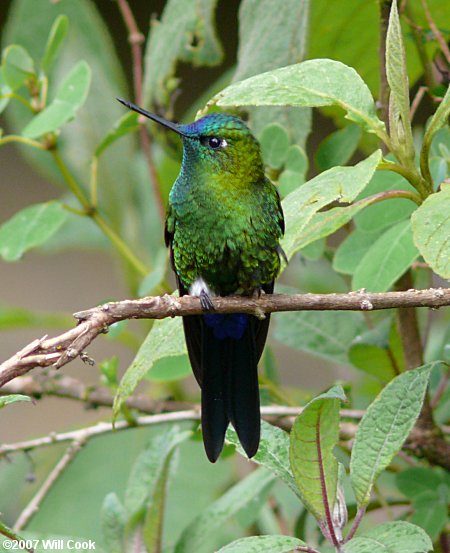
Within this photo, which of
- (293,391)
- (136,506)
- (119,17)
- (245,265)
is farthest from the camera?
(119,17)

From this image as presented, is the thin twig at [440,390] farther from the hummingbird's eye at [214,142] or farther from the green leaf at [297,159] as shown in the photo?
the hummingbird's eye at [214,142]

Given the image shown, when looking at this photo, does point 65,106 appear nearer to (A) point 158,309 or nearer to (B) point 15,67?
(B) point 15,67

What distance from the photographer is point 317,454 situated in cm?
158

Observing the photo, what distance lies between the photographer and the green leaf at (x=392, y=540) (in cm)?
147

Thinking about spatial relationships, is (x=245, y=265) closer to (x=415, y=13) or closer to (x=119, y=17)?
(x=415, y=13)

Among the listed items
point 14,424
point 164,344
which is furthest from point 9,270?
point 164,344

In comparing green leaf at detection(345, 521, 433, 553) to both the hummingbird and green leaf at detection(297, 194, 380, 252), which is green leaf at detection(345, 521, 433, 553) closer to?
green leaf at detection(297, 194, 380, 252)

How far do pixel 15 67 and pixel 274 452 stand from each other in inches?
47.7

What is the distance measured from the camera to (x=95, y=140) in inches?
125

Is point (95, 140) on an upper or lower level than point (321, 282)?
upper

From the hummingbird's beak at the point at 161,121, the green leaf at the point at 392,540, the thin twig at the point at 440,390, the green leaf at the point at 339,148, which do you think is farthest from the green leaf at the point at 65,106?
the green leaf at the point at 392,540

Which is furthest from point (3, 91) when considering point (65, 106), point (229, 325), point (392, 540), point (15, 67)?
point (392, 540)

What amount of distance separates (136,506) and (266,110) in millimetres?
1080

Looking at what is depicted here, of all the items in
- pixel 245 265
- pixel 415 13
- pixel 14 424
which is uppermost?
pixel 415 13
